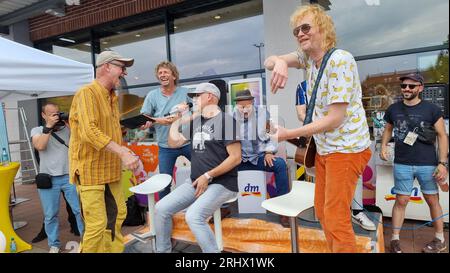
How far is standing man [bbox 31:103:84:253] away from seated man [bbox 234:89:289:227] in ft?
5.74

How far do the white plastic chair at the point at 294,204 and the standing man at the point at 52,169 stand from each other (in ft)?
6.87

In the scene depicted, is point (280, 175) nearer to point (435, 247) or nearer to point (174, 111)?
point (174, 111)

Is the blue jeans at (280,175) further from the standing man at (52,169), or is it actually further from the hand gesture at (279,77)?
the standing man at (52,169)

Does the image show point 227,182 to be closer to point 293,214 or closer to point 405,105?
point 293,214

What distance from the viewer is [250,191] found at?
3123 mm

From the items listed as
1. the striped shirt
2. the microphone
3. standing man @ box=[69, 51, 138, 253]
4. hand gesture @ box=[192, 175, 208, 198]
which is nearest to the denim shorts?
hand gesture @ box=[192, 175, 208, 198]

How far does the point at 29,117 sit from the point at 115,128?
622 cm

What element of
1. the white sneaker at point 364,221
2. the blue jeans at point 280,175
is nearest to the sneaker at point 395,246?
the white sneaker at point 364,221

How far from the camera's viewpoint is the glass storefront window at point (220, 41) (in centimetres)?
448

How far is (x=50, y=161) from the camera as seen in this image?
2885 millimetres

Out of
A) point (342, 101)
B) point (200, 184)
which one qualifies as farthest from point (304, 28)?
point (200, 184)

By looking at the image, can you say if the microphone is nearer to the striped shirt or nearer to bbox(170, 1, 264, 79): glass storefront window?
the striped shirt

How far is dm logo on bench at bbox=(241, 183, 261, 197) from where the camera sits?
3107 mm
